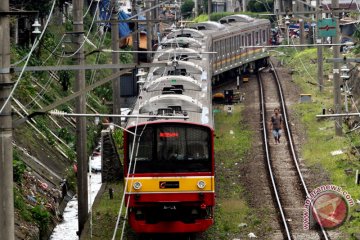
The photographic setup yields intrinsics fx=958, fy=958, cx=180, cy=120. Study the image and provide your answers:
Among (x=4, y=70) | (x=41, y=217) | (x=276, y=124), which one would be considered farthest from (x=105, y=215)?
(x=4, y=70)

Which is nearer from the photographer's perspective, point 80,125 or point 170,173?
point 170,173

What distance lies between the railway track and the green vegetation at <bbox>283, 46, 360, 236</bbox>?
0.53 metres

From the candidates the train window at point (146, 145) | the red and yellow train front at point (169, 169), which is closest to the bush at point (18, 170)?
the red and yellow train front at point (169, 169)

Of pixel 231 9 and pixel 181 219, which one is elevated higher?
pixel 231 9

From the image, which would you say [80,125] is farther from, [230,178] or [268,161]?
[268,161]

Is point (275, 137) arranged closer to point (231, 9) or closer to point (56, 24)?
point (56, 24)

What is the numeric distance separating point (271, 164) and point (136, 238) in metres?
7.80

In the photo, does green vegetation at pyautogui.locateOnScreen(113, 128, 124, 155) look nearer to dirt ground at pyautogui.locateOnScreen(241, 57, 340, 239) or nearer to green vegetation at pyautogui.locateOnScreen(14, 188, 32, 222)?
dirt ground at pyautogui.locateOnScreen(241, 57, 340, 239)

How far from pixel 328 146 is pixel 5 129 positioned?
17.8m

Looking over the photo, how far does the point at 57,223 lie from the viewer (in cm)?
2072

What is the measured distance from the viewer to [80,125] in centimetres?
1880

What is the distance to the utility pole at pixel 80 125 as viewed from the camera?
60.2 ft

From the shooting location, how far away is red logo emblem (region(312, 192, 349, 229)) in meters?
18.0

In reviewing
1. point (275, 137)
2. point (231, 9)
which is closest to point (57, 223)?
point (275, 137)
